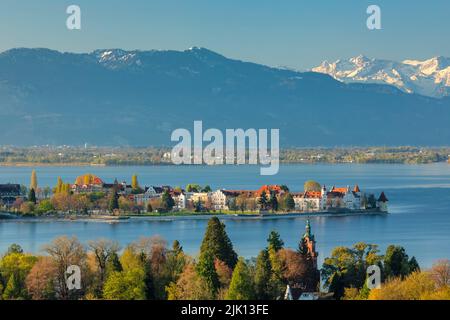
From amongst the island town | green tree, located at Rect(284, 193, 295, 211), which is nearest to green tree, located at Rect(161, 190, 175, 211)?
the island town

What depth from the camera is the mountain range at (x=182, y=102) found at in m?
94.6

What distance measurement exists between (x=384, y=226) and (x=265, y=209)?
4.64m

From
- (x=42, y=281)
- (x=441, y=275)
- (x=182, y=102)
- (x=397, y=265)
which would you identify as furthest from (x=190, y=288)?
(x=182, y=102)

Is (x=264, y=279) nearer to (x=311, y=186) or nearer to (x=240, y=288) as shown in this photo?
(x=240, y=288)

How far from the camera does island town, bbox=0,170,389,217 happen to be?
1016 inches

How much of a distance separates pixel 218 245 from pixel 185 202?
52.2 ft

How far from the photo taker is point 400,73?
17375 cm

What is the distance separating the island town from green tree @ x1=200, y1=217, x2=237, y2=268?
551 inches

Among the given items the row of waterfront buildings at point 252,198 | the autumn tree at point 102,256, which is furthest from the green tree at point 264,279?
the row of waterfront buildings at point 252,198

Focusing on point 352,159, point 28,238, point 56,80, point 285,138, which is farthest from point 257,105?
Result: point 28,238

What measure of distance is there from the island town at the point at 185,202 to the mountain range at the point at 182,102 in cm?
6278

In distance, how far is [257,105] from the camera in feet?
364
